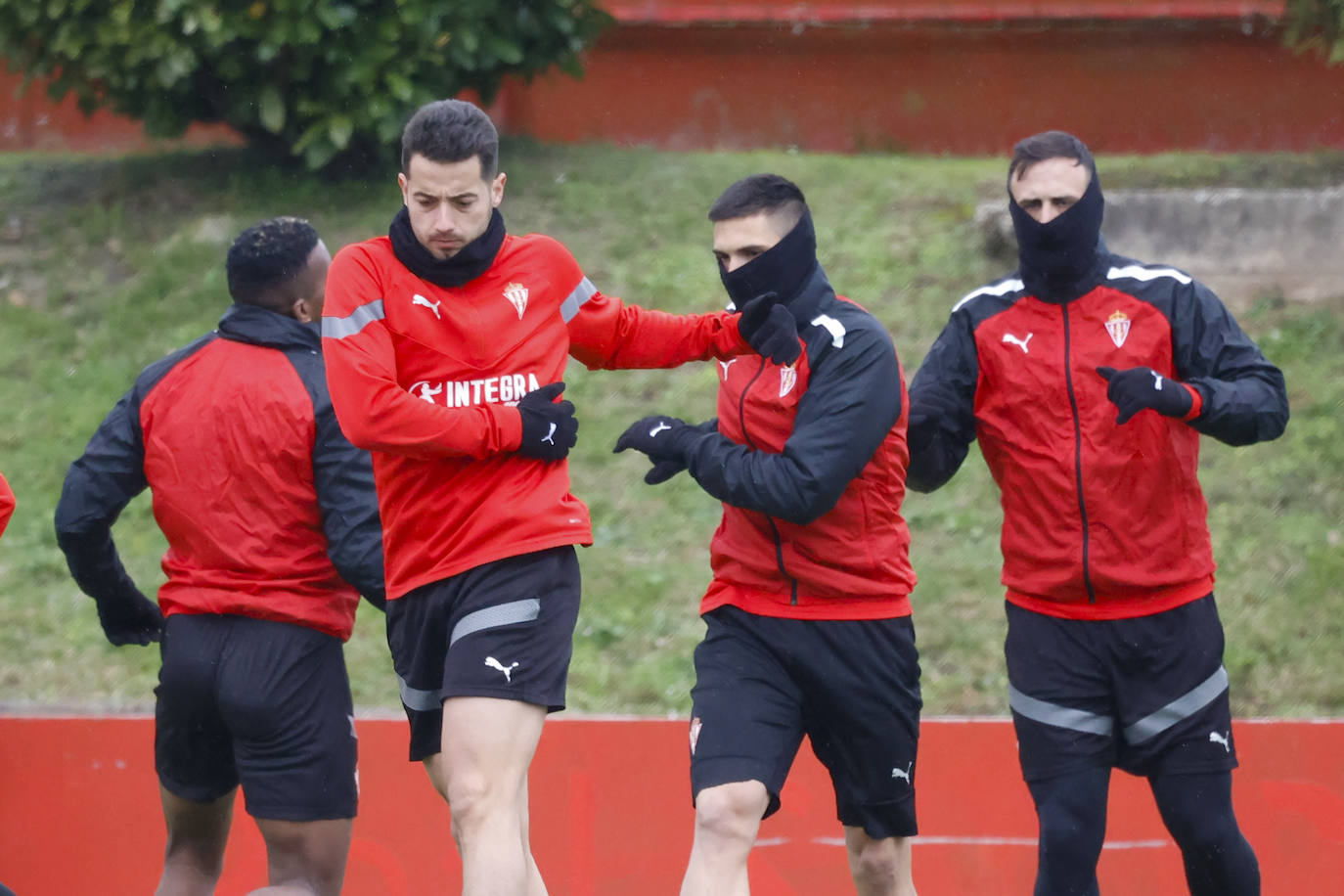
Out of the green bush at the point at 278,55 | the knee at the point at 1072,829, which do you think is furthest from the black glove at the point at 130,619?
the green bush at the point at 278,55

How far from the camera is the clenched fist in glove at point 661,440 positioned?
4.24 m

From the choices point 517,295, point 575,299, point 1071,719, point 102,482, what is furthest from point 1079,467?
point 102,482

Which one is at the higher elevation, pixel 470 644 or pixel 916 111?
pixel 916 111

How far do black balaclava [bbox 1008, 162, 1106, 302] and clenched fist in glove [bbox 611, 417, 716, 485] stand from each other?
1.05 m

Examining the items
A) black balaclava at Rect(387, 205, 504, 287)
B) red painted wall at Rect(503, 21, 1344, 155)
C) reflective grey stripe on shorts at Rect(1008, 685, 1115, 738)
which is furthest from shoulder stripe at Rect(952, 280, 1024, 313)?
red painted wall at Rect(503, 21, 1344, 155)

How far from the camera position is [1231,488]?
25.2ft

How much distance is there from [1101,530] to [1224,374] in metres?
0.53

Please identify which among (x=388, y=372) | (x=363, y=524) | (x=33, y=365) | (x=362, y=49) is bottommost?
(x=33, y=365)

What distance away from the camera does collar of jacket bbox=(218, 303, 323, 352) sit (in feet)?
14.9

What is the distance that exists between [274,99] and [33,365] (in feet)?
6.76

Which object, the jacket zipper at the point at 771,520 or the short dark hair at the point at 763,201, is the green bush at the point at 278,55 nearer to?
the short dark hair at the point at 763,201

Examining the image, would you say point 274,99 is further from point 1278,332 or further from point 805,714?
point 805,714

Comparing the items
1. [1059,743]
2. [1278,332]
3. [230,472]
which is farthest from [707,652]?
[1278,332]

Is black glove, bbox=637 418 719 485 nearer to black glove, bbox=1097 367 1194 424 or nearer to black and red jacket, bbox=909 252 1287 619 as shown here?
black and red jacket, bbox=909 252 1287 619
